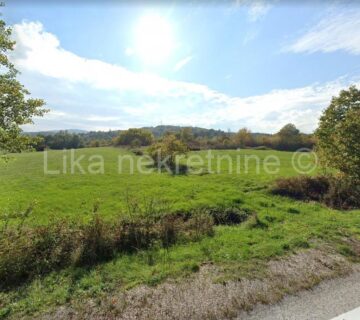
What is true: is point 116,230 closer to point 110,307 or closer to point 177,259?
point 177,259

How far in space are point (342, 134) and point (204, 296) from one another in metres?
12.6

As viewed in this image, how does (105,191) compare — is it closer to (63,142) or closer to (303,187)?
(303,187)

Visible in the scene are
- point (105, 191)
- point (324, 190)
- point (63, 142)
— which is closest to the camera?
point (324, 190)

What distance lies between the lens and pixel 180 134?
78688 millimetres

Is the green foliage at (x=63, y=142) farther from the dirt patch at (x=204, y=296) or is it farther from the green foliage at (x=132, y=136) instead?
the dirt patch at (x=204, y=296)

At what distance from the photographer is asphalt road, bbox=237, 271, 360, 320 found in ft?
19.6

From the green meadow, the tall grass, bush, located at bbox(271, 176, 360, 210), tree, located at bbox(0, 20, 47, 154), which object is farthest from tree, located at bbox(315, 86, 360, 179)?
tree, located at bbox(0, 20, 47, 154)

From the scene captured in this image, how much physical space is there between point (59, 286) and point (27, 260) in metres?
1.62

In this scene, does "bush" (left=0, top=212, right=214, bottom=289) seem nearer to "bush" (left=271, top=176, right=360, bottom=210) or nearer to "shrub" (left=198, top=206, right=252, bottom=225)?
"shrub" (left=198, top=206, right=252, bottom=225)

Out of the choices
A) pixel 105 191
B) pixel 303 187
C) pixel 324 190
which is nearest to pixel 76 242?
pixel 105 191

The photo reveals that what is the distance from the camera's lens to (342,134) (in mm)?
15109

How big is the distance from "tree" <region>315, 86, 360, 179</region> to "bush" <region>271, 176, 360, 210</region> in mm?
1332

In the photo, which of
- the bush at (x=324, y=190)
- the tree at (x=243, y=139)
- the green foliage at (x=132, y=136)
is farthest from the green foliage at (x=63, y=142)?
the bush at (x=324, y=190)

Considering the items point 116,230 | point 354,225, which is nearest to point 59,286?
point 116,230
